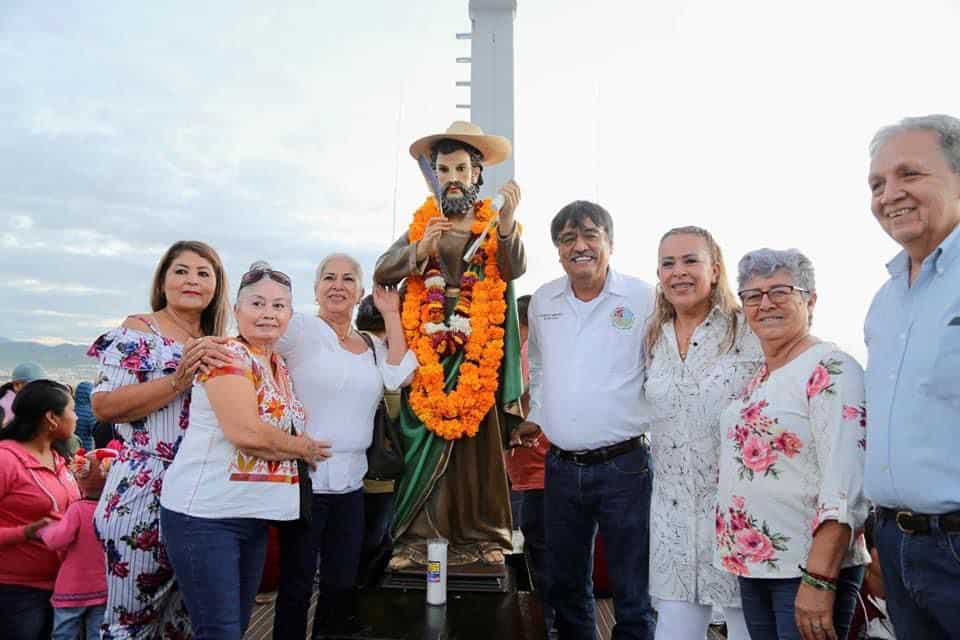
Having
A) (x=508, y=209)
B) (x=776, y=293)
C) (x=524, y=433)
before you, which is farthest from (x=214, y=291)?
(x=776, y=293)

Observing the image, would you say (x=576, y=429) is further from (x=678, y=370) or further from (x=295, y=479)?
(x=295, y=479)

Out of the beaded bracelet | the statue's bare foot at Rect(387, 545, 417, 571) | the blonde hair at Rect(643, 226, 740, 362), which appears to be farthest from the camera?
the statue's bare foot at Rect(387, 545, 417, 571)

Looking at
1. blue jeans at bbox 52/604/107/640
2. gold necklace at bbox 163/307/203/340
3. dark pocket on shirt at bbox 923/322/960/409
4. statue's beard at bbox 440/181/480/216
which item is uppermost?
statue's beard at bbox 440/181/480/216

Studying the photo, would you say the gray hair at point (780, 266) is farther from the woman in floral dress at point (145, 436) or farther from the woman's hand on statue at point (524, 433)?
the woman in floral dress at point (145, 436)

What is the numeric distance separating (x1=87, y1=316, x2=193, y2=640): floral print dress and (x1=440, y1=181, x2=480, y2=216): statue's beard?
128 centimetres

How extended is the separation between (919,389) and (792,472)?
453 millimetres

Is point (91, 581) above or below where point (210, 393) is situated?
below

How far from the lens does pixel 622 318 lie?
2.63 m

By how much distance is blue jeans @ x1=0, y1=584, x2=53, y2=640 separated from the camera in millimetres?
2674

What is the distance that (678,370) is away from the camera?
227 centimetres

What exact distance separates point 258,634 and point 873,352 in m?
3.59

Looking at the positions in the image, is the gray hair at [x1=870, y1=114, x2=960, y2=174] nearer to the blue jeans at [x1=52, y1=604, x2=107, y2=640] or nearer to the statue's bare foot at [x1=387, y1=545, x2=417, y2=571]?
the statue's bare foot at [x1=387, y1=545, x2=417, y2=571]

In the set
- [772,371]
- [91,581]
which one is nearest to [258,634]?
[91,581]

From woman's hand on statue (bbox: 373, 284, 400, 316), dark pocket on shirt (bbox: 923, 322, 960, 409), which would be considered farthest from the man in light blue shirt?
woman's hand on statue (bbox: 373, 284, 400, 316)
